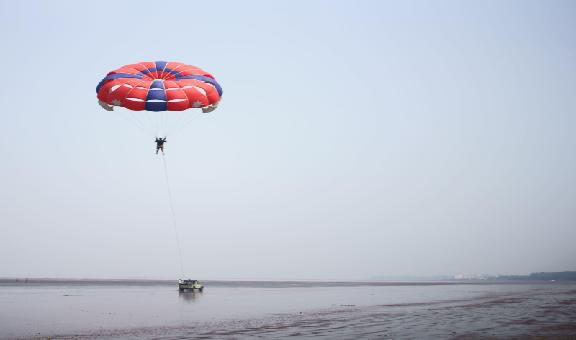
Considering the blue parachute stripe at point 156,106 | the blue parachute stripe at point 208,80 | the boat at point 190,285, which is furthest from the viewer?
the boat at point 190,285

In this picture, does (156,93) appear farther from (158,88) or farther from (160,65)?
(160,65)

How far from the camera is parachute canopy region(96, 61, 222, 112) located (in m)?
29.8

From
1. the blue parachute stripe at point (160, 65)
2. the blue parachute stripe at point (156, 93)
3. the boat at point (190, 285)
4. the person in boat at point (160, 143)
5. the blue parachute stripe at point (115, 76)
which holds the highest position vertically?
the blue parachute stripe at point (160, 65)

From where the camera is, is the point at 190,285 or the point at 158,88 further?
the point at 190,285

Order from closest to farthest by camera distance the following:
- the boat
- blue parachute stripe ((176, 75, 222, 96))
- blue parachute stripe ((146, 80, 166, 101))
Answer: blue parachute stripe ((146, 80, 166, 101)) → blue parachute stripe ((176, 75, 222, 96)) → the boat

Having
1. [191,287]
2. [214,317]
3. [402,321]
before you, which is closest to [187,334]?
[214,317]

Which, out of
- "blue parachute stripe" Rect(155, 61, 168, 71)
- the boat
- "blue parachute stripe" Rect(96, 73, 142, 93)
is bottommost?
the boat

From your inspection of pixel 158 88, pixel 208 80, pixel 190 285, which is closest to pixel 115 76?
pixel 158 88

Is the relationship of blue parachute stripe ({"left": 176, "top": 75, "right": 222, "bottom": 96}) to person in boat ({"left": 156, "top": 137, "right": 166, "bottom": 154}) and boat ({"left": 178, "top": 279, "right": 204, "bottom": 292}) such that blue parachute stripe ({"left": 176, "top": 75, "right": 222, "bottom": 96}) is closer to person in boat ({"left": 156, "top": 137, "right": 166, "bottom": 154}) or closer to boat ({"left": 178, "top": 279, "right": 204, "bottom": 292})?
person in boat ({"left": 156, "top": 137, "right": 166, "bottom": 154})

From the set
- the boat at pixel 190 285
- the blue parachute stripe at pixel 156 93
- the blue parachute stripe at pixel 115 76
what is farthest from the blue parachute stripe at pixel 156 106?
the boat at pixel 190 285

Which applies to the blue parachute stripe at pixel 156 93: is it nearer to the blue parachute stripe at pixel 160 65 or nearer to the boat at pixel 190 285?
the blue parachute stripe at pixel 160 65

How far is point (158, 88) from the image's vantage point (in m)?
30.1

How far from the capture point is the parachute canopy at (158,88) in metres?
29.8

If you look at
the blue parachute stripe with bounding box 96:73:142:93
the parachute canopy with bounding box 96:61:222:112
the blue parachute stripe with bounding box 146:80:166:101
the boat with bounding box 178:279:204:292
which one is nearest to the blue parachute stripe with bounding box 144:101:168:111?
the parachute canopy with bounding box 96:61:222:112
